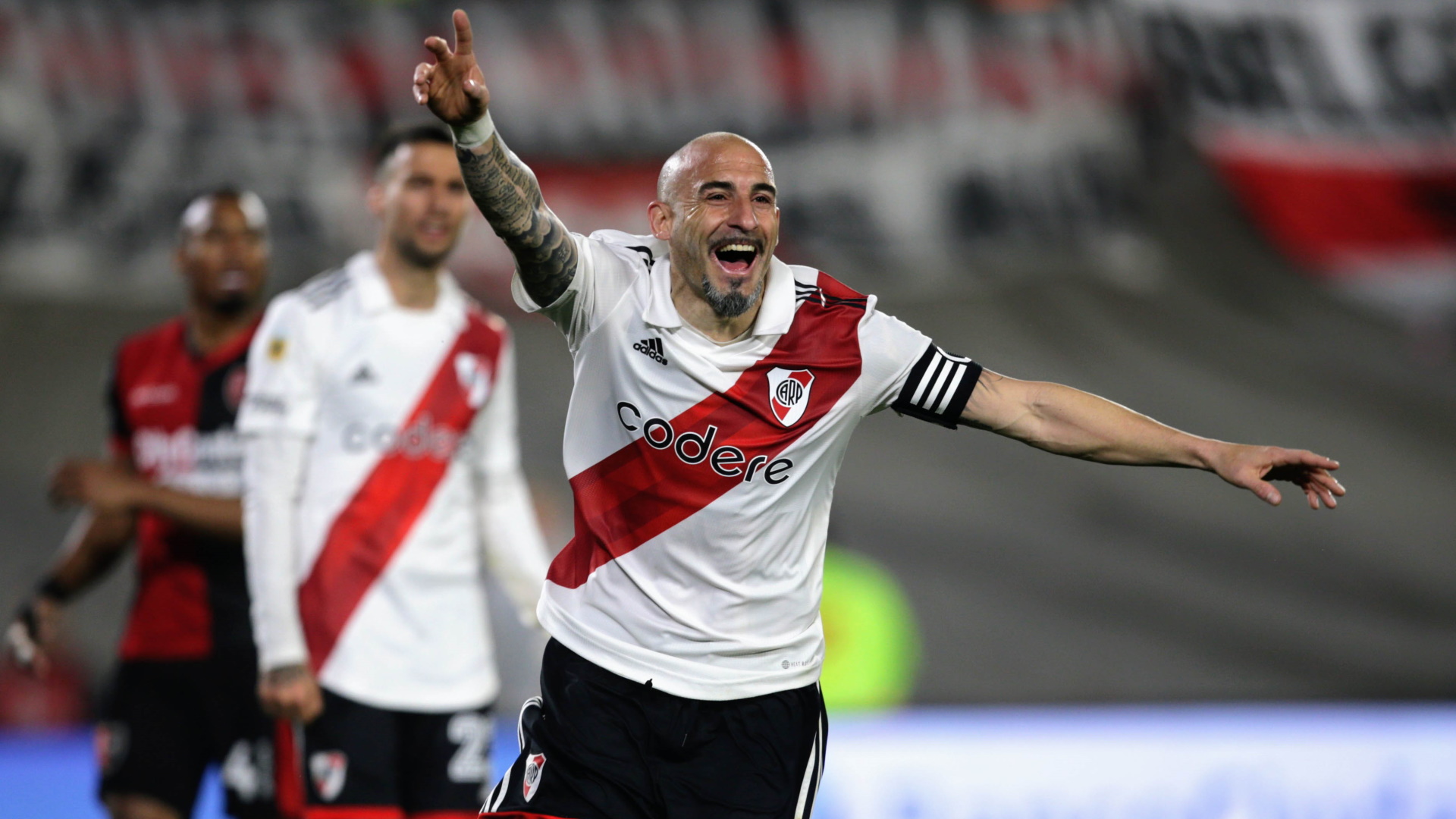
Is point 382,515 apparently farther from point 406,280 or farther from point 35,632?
point 35,632

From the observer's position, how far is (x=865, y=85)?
837 cm

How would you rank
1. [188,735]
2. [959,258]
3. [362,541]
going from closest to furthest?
[362,541] → [188,735] → [959,258]

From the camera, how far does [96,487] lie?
458 centimetres

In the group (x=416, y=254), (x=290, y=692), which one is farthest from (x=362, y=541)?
(x=416, y=254)

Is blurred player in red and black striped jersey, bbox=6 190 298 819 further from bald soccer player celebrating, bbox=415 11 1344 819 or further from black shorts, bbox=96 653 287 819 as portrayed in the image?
bald soccer player celebrating, bbox=415 11 1344 819

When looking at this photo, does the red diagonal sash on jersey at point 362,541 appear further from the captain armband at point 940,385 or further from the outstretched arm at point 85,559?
the captain armband at point 940,385

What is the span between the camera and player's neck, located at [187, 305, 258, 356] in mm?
5082

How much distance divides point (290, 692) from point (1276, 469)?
2527 mm

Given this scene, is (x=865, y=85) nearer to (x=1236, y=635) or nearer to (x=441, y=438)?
(x=1236, y=635)

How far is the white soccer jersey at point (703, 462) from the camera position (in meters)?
3.26

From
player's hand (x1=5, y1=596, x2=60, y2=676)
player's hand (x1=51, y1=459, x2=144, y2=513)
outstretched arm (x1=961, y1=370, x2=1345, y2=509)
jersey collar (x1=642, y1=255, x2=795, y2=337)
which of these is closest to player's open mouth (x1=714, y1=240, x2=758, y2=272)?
jersey collar (x1=642, y1=255, x2=795, y2=337)

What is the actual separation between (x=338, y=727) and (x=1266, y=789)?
429cm

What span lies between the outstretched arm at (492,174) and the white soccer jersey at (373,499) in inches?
45.9

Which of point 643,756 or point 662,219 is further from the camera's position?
point 662,219
